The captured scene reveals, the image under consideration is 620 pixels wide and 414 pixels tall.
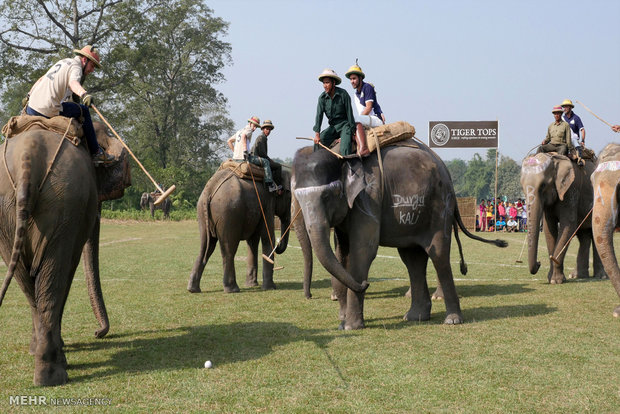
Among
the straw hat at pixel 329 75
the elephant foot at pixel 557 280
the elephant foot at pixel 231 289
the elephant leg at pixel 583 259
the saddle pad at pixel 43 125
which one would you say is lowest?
the elephant foot at pixel 231 289

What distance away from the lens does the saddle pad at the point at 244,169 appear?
12125 mm

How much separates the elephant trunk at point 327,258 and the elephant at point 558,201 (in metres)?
5.82

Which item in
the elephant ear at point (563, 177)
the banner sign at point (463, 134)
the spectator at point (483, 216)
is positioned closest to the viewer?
the elephant ear at point (563, 177)

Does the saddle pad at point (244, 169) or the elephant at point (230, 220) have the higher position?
the saddle pad at point (244, 169)

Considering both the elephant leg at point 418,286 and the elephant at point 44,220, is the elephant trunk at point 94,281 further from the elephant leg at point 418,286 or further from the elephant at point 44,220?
the elephant leg at point 418,286

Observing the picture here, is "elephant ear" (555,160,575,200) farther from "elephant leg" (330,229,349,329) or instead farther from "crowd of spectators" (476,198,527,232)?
"crowd of spectators" (476,198,527,232)

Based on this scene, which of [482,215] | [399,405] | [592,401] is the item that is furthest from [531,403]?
[482,215]

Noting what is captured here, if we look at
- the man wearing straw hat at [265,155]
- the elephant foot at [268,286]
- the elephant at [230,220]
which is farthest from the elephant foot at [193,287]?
the man wearing straw hat at [265,155]

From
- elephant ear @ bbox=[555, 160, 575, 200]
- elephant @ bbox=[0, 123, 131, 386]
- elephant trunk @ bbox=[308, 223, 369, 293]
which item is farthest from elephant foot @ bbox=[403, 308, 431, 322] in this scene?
elephant ear @ bbox=[555, 160, 575, 200]

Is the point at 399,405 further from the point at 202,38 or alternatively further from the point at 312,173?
the point at 202,38

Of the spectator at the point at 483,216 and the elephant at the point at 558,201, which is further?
the spectator at the point at 483,216

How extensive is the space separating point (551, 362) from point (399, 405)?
6.53 feet

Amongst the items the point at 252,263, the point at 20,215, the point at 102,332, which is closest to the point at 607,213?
the point at 102,332

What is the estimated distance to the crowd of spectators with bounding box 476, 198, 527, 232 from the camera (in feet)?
122
